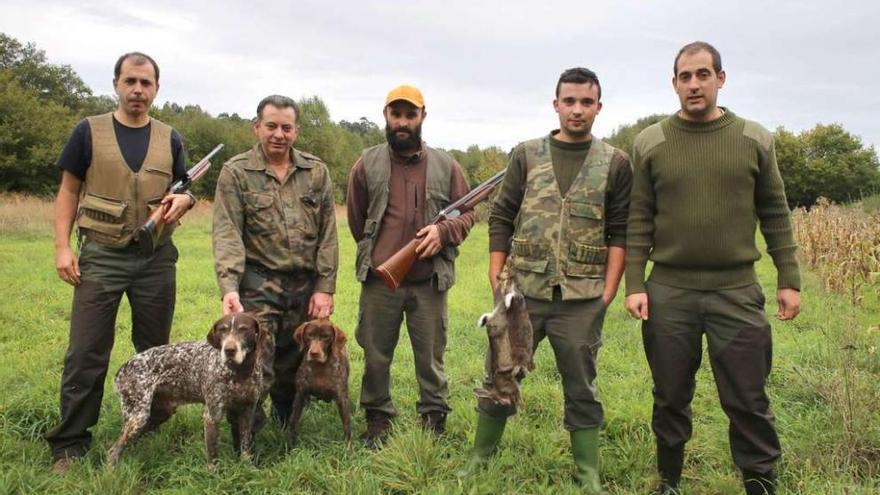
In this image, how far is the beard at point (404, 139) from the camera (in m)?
4.80

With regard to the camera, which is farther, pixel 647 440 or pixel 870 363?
pixel 870 363

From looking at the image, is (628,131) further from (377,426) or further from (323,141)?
(377,426)

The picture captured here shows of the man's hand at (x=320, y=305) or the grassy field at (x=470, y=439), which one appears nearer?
the grassy field at (x=470, y=439)

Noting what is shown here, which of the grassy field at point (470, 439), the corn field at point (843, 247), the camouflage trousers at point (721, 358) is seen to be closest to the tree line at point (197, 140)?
the corn field at point (843, 247)

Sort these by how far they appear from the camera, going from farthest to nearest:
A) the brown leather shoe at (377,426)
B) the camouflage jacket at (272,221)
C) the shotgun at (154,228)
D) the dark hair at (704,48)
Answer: the brown leather shoe at (377,426)
the camouflage jacket at (272,221)
the shotgun at (154,228)
the dark hair at (704,48)

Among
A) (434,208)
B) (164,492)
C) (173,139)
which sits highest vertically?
(173,139)

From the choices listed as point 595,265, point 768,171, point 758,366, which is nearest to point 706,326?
point 758,366

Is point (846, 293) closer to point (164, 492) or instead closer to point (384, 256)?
point (384, 256)

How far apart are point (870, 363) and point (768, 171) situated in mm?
3270

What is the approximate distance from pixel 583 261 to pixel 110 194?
3474mm

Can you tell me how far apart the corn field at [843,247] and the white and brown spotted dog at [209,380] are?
4.66 meters

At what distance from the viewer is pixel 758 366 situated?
3658 millimetres

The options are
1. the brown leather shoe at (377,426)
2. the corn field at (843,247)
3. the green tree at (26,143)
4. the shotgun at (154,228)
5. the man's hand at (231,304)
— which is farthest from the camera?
the green tree at (26,143)

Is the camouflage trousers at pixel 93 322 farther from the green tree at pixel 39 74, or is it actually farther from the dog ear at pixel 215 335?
the green tree at pixel 39 74
